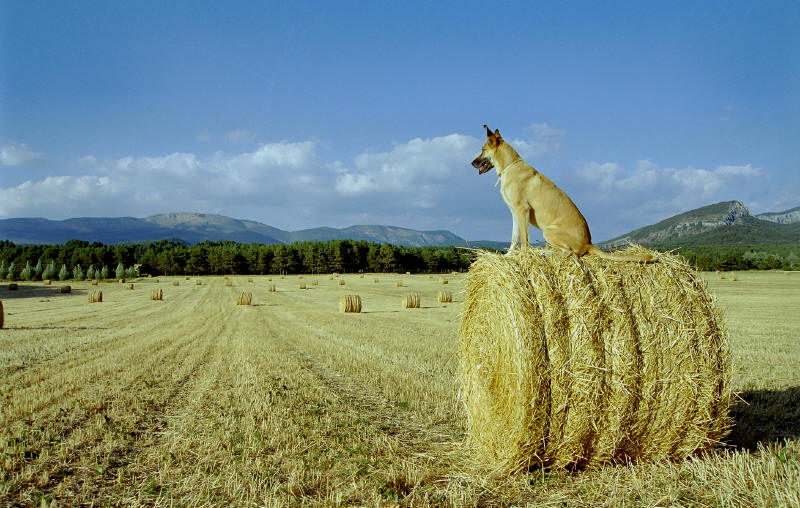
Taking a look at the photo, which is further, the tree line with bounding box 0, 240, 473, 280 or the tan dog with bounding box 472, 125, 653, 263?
the tree line with bounding box 0, 240, 473, 280

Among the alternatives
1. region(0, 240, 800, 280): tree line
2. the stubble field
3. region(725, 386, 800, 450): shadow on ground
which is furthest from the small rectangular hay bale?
region(0, 240, 800, 280): tree line

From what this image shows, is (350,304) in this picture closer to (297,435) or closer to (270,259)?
(297,435)

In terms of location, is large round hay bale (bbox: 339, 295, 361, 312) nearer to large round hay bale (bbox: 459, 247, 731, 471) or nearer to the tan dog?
the tan dog

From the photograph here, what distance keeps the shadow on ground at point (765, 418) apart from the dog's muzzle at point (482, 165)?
3878mm

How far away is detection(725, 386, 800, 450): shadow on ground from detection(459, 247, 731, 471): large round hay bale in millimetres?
578

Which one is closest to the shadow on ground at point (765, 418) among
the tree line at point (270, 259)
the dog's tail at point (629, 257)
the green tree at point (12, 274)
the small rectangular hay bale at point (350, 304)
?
the dog's tail at point (629, 257)

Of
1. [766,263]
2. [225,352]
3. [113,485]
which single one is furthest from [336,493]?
[766,263]

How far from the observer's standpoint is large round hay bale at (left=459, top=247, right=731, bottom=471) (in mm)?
4543

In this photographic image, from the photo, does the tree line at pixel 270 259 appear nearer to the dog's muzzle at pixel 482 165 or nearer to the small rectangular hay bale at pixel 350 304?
the small rectangular hay bale at pixel 350 304

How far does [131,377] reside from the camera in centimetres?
870

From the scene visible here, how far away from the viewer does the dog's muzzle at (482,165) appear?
6258 millimetres

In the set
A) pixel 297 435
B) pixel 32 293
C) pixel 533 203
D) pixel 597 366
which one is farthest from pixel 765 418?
pixel 32 293

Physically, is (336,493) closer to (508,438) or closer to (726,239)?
(508,438)

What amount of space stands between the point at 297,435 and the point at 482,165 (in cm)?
426
